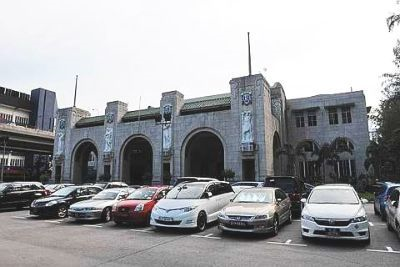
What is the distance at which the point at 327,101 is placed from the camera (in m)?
37.4

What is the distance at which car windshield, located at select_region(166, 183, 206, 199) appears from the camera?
11.5 metres

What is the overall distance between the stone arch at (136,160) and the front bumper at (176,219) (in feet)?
81.1

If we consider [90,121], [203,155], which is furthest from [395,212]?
[90,121]

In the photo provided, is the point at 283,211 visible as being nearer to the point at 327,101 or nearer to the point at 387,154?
the point at 387,154

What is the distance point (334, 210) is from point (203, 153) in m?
31.8

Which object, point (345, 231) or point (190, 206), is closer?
point (345, 231)

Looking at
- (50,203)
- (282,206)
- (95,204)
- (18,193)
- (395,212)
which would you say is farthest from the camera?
(18,193)

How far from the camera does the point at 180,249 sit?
8.05 m

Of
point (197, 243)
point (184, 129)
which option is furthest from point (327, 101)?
point (197, 243)

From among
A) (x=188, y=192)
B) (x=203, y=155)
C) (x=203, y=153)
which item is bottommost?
(x=188, y=192)

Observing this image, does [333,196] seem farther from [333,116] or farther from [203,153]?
[203,153]

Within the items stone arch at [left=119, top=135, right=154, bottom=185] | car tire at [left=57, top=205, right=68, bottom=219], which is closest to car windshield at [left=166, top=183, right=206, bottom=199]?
car tire at [left=57, top=205, right=68, bottom=219]

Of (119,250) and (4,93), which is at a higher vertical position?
(4,93)

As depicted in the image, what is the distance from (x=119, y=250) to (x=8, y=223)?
25.1 feet
